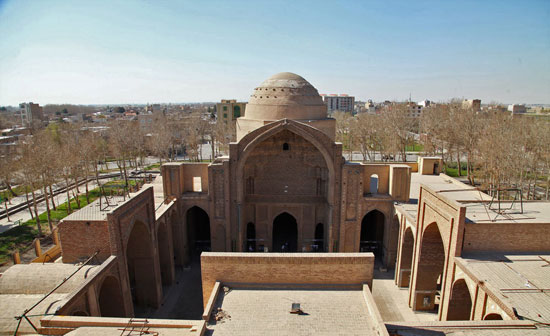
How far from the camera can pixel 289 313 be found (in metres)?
10.1

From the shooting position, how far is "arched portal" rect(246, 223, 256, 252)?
19.7m

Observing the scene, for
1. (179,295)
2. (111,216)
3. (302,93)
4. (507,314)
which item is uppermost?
(302,93)

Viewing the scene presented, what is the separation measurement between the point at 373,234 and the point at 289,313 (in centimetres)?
1198

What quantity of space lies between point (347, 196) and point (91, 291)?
40.1 feet

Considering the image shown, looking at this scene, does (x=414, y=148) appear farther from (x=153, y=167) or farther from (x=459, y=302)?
(x=459, y=302)

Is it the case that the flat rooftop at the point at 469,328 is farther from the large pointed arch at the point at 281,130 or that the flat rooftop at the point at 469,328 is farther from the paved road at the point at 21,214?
the paved road at the point at 21,214

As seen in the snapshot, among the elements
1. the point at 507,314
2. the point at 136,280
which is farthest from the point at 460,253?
the point at 136,280

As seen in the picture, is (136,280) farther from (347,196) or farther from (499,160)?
(499,160)

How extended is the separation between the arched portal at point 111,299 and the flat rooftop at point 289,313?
413cm

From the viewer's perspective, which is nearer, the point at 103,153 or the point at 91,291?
the point at 91,291

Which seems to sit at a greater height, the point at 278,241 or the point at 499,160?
the point at 499,160

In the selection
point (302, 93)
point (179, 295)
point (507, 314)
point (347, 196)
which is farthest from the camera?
point (302, 93)

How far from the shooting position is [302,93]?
19.7 meters

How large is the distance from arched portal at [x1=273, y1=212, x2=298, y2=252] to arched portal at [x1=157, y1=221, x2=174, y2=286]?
623 cm
